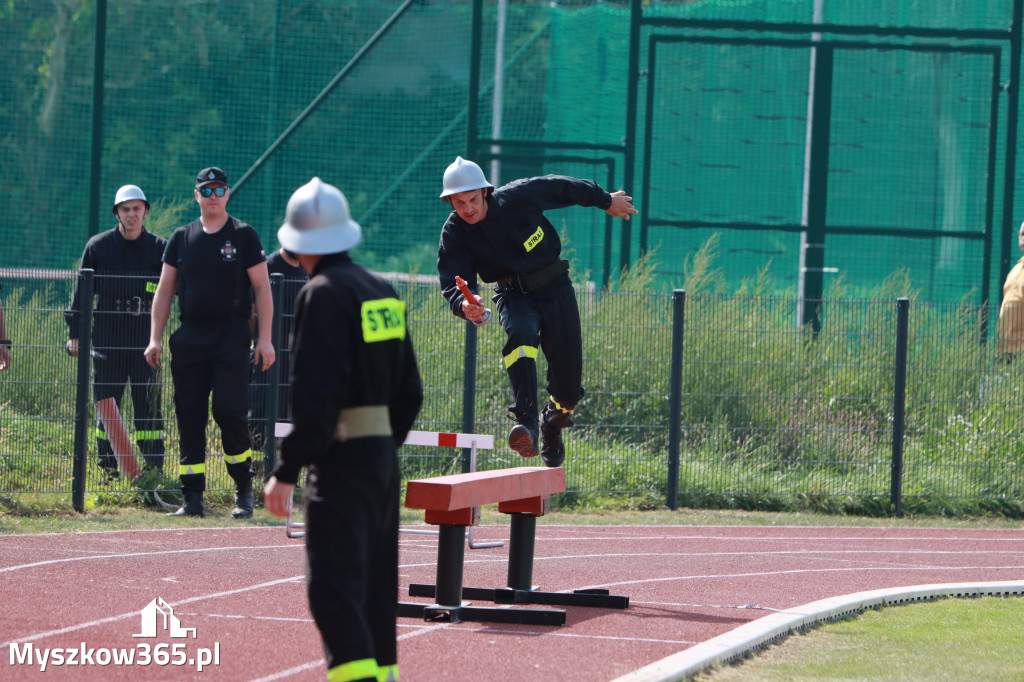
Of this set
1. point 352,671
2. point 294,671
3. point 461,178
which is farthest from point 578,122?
point 352,671

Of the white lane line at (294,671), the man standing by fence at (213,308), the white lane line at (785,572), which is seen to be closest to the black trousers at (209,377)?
the man standing by fence at (213,308)

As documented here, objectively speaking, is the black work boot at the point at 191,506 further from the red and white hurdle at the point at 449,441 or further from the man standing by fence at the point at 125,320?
the red and white hurdle at the point at 449,441

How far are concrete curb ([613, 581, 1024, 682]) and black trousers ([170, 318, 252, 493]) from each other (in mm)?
4801

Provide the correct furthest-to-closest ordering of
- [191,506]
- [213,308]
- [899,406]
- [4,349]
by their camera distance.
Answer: [899,406]
[191,506]
[4,349]
[213,308]

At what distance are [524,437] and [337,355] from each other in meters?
4.47

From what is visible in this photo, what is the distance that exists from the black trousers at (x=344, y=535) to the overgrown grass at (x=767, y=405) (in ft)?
27.9

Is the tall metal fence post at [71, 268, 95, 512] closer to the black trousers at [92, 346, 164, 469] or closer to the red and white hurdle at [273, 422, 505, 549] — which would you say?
the black trousers at [92, 346, 164, 469]

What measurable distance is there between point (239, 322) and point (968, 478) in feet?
24.4

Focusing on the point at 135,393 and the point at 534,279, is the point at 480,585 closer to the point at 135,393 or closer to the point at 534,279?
the point at 534,279

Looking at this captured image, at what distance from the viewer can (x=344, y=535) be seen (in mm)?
5023

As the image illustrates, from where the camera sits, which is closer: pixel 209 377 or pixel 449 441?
pixel 449 441

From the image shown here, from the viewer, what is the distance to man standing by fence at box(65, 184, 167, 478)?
1203 cm

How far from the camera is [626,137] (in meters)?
18.0

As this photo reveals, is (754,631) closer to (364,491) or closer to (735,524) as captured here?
(364,491)
